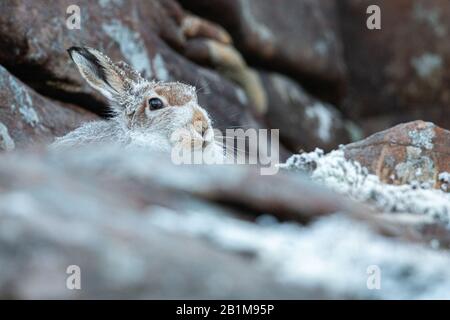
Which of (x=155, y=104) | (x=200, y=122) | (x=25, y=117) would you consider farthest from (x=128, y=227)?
(x=25, y=117)

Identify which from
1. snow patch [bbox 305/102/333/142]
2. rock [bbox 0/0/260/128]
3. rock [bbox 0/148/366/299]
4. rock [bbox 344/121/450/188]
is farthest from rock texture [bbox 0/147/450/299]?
snow patch [bbox 305/102/333/142]

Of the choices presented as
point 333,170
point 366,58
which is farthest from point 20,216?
point 366,58

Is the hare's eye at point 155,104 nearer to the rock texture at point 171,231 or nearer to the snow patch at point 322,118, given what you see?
the rock texture at point 171,231

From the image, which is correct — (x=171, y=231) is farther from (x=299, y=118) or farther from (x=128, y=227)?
(x=299, y=118)

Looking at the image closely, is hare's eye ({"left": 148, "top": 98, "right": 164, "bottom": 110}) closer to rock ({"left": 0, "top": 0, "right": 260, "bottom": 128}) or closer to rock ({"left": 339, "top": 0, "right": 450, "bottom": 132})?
rock ({"left": 0, "top": 0, "right": 260, "bottom": 128})

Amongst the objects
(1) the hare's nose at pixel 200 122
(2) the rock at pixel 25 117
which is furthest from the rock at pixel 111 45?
(1) the hare's nose at pixel 200 122

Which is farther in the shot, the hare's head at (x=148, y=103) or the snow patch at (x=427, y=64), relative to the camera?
the snow patch at (x=427, y=64)

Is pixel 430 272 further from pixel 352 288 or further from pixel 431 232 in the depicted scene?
pixel 431 232
